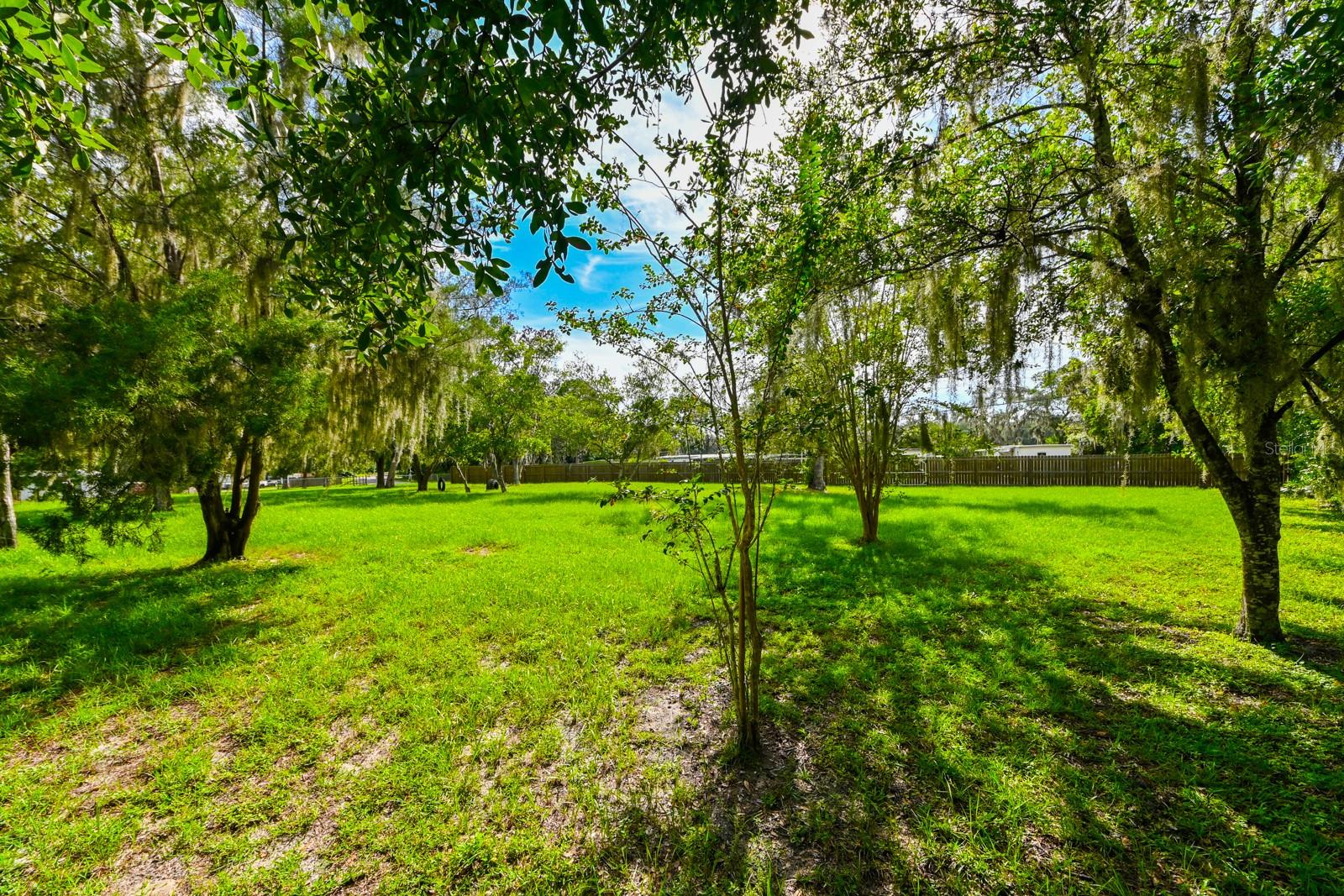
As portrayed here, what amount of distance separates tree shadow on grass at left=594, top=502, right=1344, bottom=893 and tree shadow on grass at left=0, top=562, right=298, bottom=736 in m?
4.15

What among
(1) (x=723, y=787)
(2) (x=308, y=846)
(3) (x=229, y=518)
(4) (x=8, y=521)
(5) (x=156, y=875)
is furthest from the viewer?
(4) (x=8, y=521)

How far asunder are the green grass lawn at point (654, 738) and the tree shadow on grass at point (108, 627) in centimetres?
3

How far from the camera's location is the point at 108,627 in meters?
4.18

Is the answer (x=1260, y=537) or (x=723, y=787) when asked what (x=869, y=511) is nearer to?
(x=1260, y=537)

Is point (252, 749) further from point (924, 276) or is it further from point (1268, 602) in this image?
point (1268, 602)

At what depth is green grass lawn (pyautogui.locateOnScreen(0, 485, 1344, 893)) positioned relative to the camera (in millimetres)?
1871

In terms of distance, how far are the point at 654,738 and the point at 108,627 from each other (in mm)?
5245

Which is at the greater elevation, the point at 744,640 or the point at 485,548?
the point at 744,640

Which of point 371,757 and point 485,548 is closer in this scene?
point 371,757

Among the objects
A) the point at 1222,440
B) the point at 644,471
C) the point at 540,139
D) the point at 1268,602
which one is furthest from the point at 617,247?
the point at 644,471

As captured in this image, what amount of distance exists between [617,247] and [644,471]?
73.8 feet

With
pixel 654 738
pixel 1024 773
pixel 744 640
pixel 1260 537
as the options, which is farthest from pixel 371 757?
pixel 1260 537

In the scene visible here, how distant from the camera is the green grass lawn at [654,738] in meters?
1.87

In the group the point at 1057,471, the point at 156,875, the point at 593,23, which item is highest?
the point at 593,23
